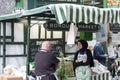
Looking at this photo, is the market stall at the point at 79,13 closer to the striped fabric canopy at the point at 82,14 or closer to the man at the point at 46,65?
the striped fabric canopy at the point at 82,14

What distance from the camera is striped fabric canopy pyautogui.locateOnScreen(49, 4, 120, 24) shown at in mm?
8060

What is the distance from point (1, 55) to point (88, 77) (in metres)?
3.79

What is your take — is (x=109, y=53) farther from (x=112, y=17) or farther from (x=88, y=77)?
(x=112, y=17)

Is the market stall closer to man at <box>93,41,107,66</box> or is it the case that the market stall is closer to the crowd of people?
the crowd of people

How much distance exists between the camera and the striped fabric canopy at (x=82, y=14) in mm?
8060

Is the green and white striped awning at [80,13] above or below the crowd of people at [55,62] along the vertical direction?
above

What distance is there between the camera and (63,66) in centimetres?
948

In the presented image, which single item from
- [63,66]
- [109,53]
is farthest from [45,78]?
[109,53]

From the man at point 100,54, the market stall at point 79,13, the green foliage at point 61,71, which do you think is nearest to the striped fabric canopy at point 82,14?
the market stall at point 79,13

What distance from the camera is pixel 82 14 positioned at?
8.45 m

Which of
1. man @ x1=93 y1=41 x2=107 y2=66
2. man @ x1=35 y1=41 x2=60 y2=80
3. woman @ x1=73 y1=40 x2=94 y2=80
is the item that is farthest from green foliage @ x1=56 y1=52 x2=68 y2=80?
man @ x1=93 y1=41 x2=107 y2=66

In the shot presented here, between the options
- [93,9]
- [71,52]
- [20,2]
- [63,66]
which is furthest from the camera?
[20,2]

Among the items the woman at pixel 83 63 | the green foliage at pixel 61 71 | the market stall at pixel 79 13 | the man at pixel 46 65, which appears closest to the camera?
the market stall at pixel 79 13

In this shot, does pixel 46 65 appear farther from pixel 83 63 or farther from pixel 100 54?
pixel 100 54
